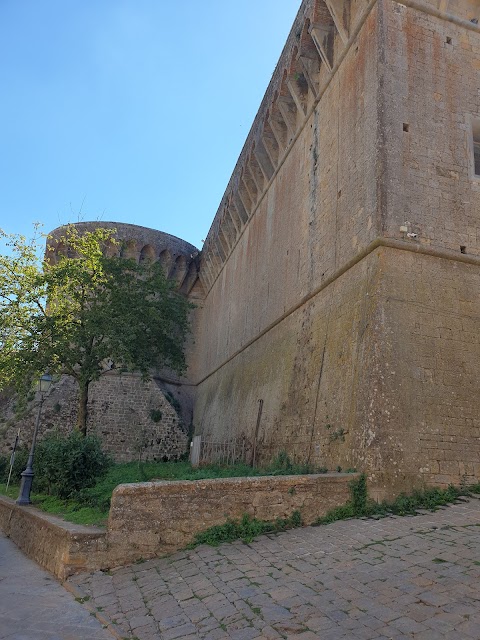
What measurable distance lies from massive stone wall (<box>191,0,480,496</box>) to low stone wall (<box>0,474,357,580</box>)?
37.8 inches

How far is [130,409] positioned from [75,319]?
270 inches

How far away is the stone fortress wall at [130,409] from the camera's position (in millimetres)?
19203

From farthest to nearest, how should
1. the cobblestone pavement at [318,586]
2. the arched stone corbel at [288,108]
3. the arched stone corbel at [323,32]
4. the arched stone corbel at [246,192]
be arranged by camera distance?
1. the arched stone corbel at [246,192]
2. the arched stone corbel at [288,108]
3. the arched stone corbel at [323,32]
4. the cobblestone pavement at [318,586]

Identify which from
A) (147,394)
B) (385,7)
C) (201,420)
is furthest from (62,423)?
(385,7)

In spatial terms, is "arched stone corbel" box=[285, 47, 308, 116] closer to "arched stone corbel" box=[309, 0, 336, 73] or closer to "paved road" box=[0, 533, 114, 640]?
"arched stone corbel" box=[309, 0, 336, 73]

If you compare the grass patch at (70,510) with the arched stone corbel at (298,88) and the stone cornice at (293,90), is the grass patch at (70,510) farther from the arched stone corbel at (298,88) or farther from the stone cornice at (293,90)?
the arched stone corbel at (298,88)

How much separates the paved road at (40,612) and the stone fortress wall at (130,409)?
512 inches

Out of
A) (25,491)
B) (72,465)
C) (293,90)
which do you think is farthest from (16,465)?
(293,90)

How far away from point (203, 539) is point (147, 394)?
51.0 ft

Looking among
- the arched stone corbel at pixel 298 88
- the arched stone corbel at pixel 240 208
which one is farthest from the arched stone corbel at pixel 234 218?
the arched stone corbel at pixel 298 88

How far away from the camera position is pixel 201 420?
2053 cm

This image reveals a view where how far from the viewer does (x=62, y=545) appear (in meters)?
6.25

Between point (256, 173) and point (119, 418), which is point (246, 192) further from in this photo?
point (119, 418)

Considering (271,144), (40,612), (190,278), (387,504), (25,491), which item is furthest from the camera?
(190,278)
